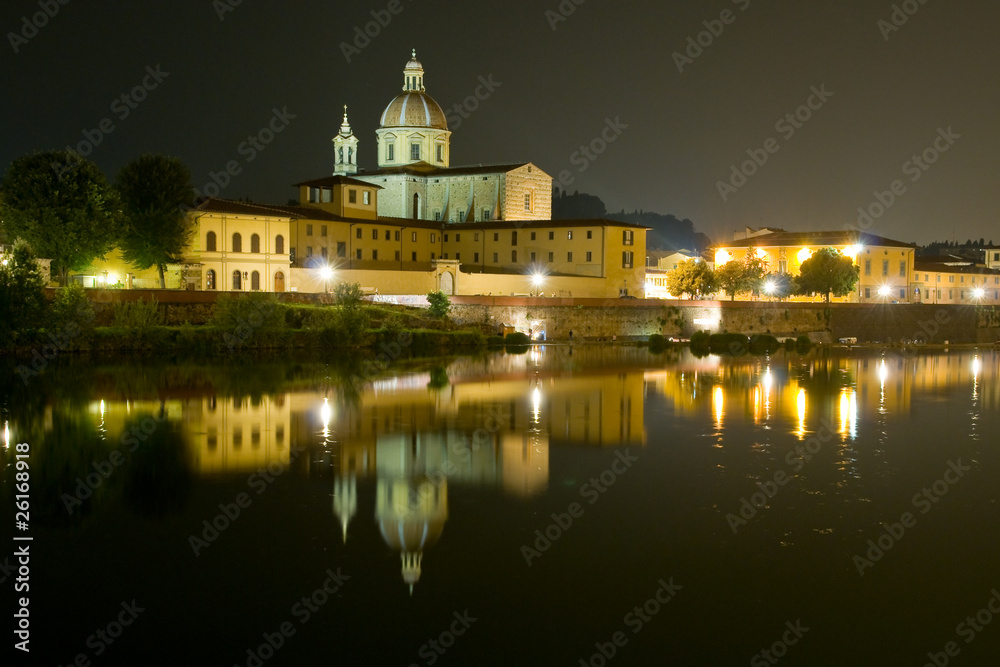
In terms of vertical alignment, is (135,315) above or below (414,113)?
below

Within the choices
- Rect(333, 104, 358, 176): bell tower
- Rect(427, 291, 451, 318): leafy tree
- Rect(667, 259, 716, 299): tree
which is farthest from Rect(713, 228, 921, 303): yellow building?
Rect(427, 291, 451, 318): leafy tree

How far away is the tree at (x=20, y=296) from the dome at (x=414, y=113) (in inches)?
1457

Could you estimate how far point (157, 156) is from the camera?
4619 cm

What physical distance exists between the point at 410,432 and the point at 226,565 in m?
8.49

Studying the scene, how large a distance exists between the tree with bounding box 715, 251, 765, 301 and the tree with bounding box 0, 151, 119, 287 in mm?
36155

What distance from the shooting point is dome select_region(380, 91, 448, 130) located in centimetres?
6950

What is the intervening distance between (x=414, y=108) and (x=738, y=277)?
24302mm

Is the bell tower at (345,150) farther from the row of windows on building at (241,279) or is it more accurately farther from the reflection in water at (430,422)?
the reflection in water at (430,422)

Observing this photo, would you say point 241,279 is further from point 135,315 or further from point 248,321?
point 135,315

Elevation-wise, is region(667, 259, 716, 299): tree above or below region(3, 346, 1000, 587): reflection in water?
above

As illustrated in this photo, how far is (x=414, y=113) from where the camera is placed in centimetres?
6956

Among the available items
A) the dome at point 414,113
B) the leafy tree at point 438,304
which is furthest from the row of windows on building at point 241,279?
the dome at point 414,113

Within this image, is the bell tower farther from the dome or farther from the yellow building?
the yellow building

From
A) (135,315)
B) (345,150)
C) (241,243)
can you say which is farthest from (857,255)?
(135,315)
